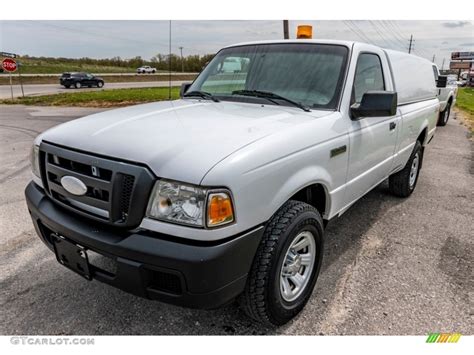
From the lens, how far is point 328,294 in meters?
2.78

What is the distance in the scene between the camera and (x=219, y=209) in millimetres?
1810

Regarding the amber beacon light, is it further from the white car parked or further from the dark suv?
the white car parked

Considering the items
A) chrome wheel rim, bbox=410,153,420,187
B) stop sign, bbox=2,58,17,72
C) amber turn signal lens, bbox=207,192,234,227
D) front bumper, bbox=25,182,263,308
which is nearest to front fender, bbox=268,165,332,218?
front bumper, bbox=25,182,263,308

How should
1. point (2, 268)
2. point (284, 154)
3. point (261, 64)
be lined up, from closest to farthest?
point (284, 154), point (2, 268), point (261, 64)

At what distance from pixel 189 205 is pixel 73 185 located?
0.77 meters

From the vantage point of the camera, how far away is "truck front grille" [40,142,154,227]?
185 centimetres

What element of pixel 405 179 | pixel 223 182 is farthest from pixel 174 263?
pixel 405 179

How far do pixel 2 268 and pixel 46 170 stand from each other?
4.25 ft

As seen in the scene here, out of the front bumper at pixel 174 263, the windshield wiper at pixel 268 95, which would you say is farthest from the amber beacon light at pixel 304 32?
the front bumper at pixel 174 263

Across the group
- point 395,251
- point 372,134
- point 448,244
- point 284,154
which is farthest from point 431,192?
point 284,154

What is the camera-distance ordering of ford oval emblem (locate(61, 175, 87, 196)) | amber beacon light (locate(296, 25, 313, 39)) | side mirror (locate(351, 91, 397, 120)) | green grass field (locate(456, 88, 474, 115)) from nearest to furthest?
ford oval emblem (locate(61, 175, 87, 196)) < side mirror (locate(351, 91, 397, 120)) < amber beacon light (locate(296, 25, 313, 39)) < green grass field (locate(456, 88, 474, 115))

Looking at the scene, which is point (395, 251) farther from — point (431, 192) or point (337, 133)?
point (431, 192)

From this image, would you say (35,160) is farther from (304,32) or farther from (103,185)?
(304,32)

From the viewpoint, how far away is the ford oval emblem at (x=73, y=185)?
2064 millimetres
